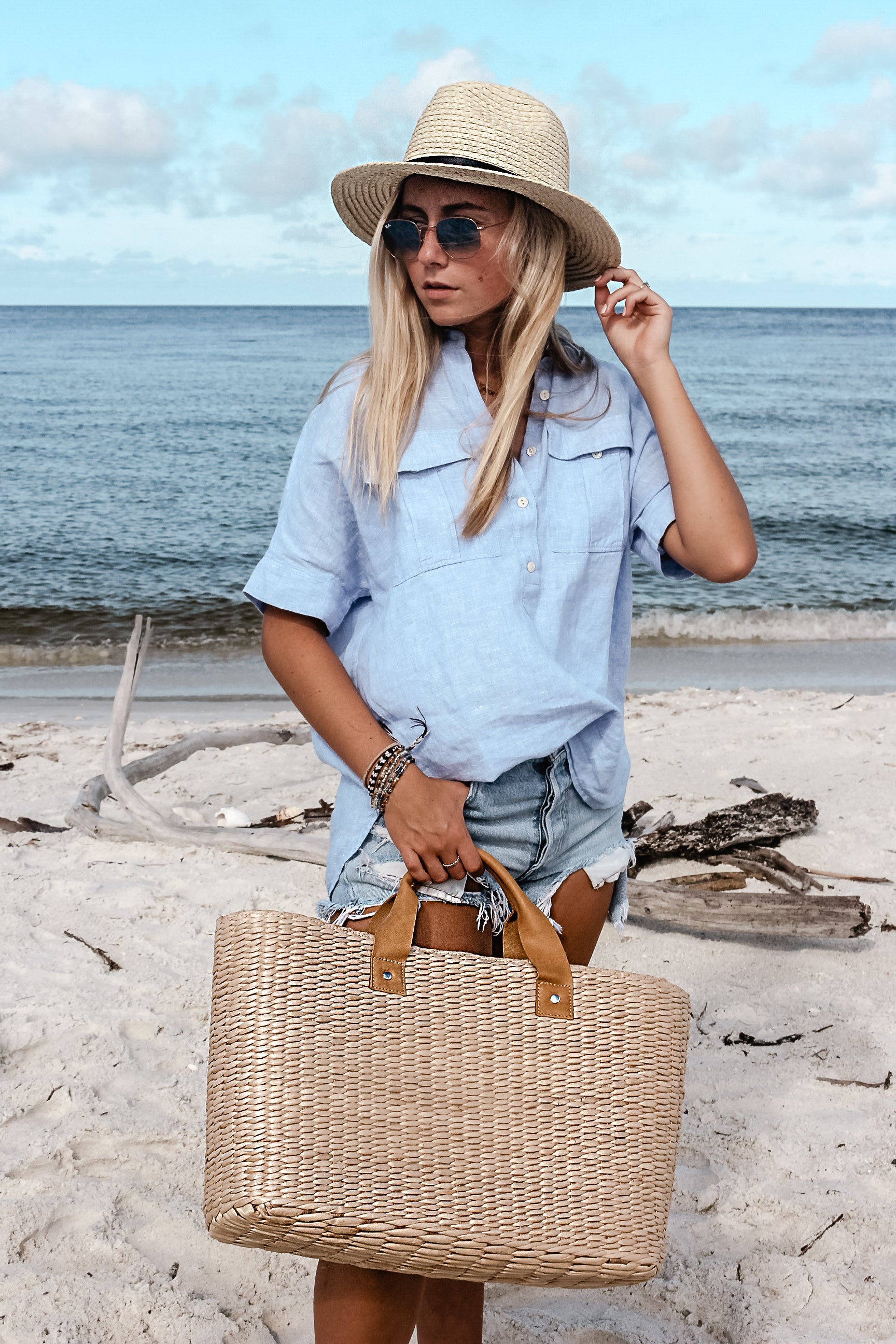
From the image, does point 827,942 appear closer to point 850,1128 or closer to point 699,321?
point 850,1128

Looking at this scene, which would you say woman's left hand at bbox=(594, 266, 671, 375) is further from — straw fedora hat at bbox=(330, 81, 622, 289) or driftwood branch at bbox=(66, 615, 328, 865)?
driftwood branch at bbox=(66, 615, 328, 865)

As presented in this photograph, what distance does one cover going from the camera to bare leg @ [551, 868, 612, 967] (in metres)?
1.85

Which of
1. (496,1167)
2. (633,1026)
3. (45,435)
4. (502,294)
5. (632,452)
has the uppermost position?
(502,294)

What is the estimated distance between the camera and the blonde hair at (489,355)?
1.68 m

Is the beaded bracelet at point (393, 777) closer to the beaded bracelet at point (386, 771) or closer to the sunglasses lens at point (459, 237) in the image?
the beaded bracelet at point (386, 771)

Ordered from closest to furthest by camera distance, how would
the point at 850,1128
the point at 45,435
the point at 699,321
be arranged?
the point at 850,1128 → the point at 45,435 → the point at 699,321

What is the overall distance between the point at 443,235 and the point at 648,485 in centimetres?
53

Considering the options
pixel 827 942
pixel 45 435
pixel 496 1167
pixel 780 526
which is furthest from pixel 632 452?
pixel 45 435

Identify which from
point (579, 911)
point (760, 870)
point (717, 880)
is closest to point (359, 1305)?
point (579, 911)

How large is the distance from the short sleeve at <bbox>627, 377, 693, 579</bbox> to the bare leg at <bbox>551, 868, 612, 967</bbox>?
1.83 ft

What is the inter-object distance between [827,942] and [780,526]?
13150 mm

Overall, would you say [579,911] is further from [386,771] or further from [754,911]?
[754,911]

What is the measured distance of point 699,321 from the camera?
244 feet

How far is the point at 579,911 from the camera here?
6.12ft
